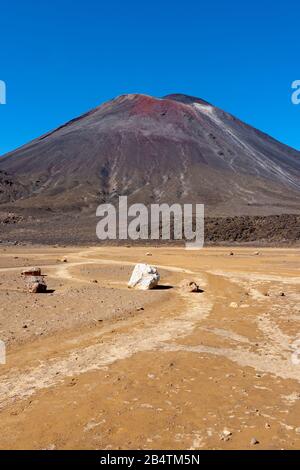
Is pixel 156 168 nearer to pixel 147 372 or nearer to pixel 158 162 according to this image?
pixel 158 162

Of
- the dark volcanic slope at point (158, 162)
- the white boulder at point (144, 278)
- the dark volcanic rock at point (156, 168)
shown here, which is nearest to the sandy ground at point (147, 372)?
the white boulder at point (144, 278)

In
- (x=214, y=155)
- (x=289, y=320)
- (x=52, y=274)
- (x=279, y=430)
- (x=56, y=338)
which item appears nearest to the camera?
(x=279, y=430)

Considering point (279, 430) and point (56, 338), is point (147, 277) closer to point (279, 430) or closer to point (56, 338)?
point (56, 338)

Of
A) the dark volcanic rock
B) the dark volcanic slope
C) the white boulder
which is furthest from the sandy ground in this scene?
the dark volcanic slope

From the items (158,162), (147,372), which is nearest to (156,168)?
(158,162)

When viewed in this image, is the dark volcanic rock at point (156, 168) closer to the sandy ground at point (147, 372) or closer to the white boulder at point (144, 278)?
the white boulder at point (144, 278)

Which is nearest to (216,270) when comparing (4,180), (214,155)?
(4,180)

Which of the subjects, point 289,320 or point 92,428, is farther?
point 289,320
